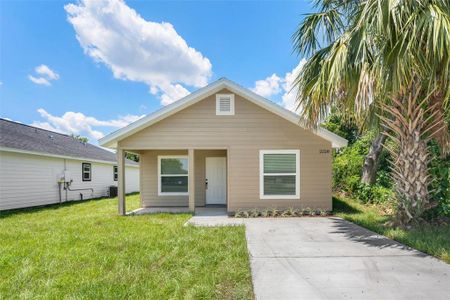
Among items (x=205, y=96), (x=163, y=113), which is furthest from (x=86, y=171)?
(x=205, y=96)

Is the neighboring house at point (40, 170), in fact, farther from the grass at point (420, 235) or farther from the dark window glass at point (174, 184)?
the grass at point (420, 235)

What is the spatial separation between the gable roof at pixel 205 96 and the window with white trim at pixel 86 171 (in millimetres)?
8753

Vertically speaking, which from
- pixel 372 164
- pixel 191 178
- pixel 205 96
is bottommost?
pixel 191 178

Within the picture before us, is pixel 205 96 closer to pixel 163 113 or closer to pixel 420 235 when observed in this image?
pixel 163 113

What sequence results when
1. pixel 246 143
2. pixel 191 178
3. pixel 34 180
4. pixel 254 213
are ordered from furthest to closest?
pixel 34 180 < pixel 246 143 < pixel 191 178 < pixel 254 213

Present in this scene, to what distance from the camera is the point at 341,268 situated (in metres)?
4.24

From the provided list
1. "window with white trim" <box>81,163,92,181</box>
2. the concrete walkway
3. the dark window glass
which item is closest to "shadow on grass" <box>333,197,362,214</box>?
the concrete walkway

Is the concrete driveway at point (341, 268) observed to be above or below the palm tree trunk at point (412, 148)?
below

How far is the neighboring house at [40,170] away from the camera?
11.8 m

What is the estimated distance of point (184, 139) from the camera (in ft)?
31.6

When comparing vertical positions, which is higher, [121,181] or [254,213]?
[121,181]

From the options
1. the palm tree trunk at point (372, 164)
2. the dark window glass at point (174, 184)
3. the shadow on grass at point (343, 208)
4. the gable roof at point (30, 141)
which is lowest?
the shadow on grass at point (343, 208)

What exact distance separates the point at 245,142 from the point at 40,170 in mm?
10525

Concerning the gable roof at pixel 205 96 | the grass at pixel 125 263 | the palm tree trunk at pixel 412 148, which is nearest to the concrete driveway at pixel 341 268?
the grass at pixel 125 263
